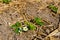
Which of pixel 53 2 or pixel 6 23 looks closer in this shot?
pixel 6 23

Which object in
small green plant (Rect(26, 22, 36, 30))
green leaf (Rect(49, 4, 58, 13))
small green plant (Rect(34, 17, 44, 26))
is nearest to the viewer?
small green plant (Rect(26, 22, 36, 30))

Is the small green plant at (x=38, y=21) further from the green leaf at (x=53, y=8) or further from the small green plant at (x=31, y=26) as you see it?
the green leaf at (x=53, y=8)

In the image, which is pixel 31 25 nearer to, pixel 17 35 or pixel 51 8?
pixel 17 35

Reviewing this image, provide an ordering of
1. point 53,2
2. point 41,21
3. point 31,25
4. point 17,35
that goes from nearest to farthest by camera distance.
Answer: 1. point 17,35
2. point 31,25
3. point 41,21
4. point 53,2

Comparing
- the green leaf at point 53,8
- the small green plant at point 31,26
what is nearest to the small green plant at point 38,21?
the small green plant at point 31,26

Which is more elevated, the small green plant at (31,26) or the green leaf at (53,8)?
the green leaf at (53,8)

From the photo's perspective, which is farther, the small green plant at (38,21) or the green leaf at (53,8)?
the green leaf at (53,8)

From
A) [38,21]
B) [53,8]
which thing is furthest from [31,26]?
[53,8]

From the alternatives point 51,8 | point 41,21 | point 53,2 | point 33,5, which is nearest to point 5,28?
point 41,21

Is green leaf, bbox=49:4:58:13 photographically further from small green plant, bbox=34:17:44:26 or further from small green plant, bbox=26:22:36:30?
small green plant, bbox=26:22:36:30

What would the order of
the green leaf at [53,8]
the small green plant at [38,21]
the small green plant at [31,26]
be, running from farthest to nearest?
the green leaf at [53,8]
the small green plant at [38,21]
the small green plant at [31,26]

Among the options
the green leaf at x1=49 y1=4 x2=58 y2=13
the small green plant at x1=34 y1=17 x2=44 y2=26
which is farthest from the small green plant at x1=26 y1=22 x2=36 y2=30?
the green leaf at x1=49 y1=4 x2=58 y2=13
